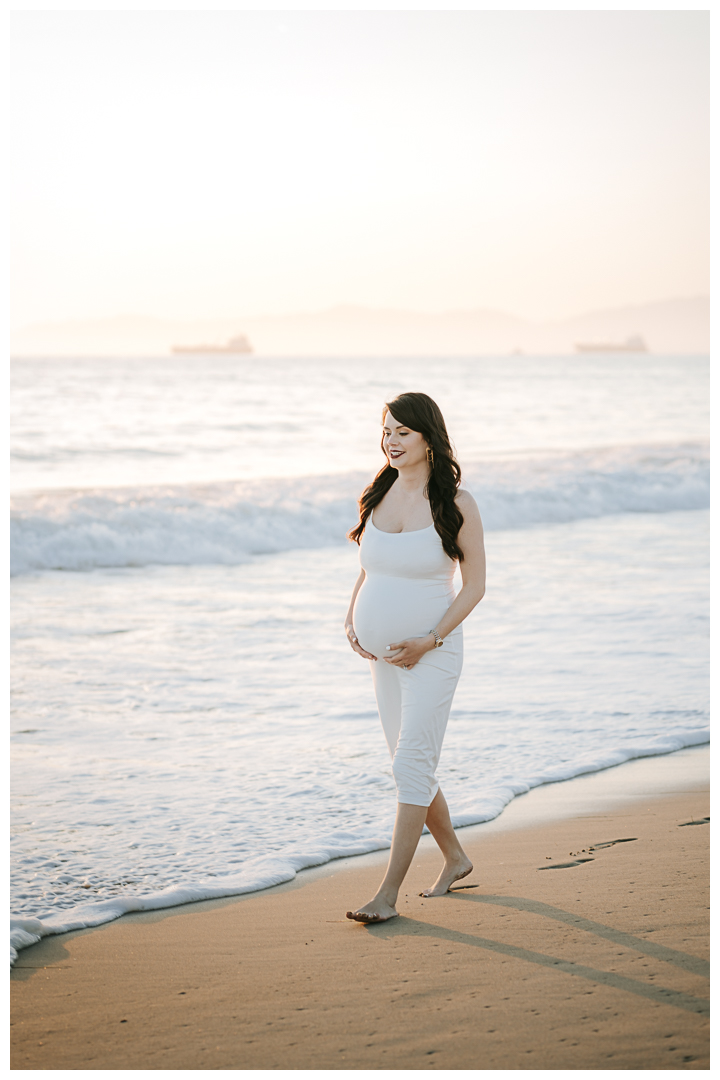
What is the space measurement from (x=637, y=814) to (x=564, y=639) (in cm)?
378

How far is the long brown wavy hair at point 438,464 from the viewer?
3.66m

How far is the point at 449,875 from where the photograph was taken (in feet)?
13.0

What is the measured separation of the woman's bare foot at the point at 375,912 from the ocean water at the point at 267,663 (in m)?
0.67

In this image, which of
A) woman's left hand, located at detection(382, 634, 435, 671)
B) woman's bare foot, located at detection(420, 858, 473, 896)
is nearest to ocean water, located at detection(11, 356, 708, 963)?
woman's bare foot, located at detection(420, 858, 473, 896)

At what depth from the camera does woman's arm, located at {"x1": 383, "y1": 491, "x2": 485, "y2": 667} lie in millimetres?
3646

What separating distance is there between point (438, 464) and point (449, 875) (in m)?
1.71

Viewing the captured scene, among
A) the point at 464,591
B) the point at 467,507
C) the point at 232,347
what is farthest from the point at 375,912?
the point at 232,347

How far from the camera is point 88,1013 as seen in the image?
9.98 ft

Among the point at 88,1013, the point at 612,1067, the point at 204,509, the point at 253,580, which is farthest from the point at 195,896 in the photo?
the point at 204,509

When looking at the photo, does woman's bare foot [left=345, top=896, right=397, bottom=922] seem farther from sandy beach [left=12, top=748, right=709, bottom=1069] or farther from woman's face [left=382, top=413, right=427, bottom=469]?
woman's face [left=382, top=413, right=427, bottom=469]

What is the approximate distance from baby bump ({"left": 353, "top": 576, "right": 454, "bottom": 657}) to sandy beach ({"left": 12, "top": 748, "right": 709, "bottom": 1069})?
1.08m

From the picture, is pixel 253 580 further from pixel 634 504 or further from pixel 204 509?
pixel 634 504

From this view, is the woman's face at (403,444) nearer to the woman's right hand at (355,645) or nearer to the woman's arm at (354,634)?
the woman's arm at (354,634)

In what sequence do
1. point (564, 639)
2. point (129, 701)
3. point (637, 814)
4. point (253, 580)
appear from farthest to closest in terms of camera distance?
point (253, 580)
point (564, 639)
point (129, 701)
point (637, 814)
